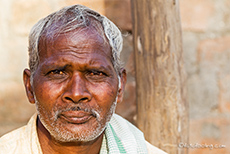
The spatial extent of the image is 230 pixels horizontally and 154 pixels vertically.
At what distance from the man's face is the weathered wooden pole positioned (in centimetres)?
69

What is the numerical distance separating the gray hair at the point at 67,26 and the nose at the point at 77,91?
0.24 meters

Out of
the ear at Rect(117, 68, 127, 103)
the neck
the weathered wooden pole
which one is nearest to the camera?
the neck

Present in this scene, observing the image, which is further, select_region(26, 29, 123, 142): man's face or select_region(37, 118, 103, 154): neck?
select_region(37, 118, 103, 154): neck

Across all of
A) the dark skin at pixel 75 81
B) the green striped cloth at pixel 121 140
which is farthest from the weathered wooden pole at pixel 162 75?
the dark skin at pixel 75 81

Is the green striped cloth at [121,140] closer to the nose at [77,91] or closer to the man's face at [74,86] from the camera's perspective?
the man's face at [74,86]

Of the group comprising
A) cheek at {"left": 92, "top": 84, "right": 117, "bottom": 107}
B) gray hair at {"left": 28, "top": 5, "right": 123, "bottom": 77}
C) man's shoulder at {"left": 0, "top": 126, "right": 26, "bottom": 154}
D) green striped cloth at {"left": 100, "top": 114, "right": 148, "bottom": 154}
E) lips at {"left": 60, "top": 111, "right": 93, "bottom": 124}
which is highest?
gray hair at {"left": 28, "top": 5, "right": 123, "bottom": 77}

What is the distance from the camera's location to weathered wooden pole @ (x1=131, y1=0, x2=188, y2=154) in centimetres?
241

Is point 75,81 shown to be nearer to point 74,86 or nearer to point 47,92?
point 74,86

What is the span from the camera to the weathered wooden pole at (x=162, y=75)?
7.89 ft

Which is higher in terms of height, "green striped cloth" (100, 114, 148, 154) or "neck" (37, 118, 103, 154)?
"neck" (37, 118, 103, 154)

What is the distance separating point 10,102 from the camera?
2.64 meters

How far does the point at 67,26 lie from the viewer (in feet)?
5.83

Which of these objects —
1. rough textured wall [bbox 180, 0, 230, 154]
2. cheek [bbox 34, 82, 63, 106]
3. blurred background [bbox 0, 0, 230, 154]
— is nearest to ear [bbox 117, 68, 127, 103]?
cheek [bbox 34, 82, 63, 106]

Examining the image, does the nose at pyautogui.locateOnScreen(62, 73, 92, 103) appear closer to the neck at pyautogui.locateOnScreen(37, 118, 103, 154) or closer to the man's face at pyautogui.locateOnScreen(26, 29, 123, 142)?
the man's face at pyautogui.locateOnScreen(26, 29, 123, 142)
